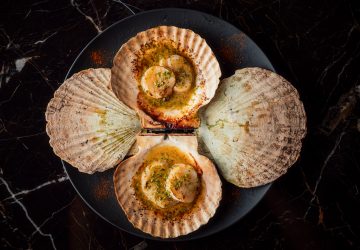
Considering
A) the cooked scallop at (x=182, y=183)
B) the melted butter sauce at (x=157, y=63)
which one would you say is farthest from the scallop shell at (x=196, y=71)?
the cooked scallop at (x=182, y=183)

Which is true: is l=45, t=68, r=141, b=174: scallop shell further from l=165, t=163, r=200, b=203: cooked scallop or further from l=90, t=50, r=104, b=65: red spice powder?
l=165, t=163, r=200, b=203: cooked scallop

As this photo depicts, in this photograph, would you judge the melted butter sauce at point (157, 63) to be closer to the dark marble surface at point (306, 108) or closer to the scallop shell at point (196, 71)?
the scallop shell at point (196, 71)

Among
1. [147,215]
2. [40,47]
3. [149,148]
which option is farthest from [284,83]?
[40,47]

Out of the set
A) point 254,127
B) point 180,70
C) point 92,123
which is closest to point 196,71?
point 180,70

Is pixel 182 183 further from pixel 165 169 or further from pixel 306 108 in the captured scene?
pixel 306 108

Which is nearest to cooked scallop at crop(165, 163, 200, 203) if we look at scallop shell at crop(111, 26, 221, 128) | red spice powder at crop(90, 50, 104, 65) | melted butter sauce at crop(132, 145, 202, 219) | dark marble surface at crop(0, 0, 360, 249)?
melted butter sauce at crop(132, 145, 202, 219)

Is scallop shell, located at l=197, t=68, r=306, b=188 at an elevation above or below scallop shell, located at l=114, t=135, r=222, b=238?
above
